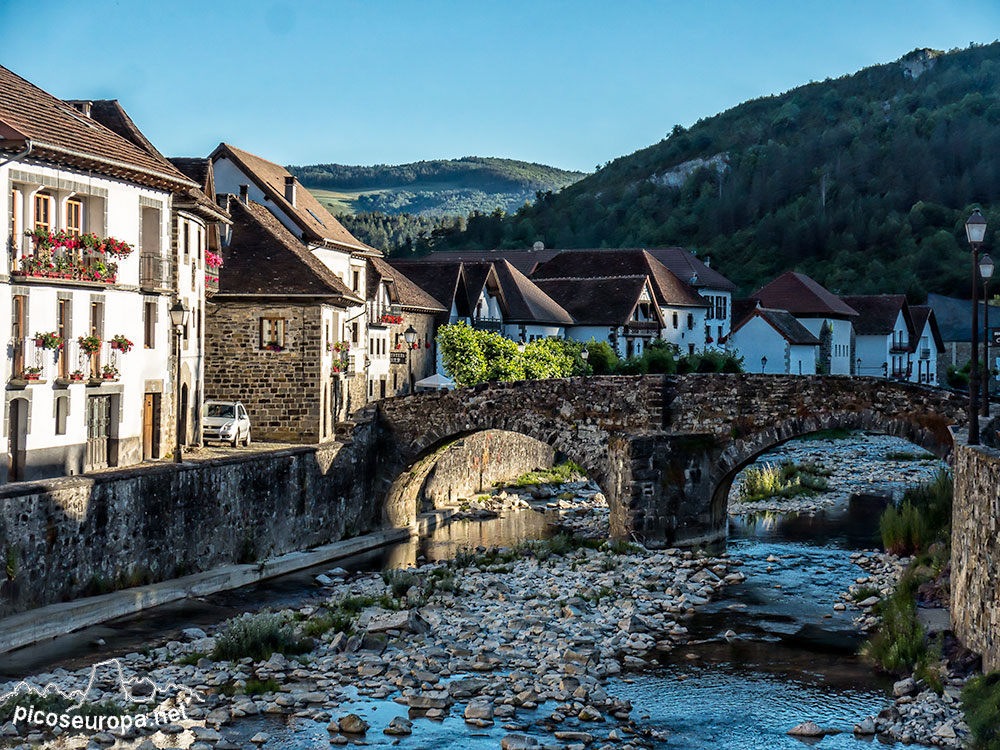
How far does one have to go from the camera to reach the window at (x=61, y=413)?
87.9 ft

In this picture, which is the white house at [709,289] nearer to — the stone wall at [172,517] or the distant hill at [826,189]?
the distant hill at [826,189]

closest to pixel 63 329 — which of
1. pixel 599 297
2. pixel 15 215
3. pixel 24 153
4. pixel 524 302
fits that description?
pixel 15 215

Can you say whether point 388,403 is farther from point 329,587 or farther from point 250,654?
point 250,654

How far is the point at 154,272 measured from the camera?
3008cm

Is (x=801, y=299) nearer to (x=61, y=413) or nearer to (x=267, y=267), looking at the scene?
(x=267, y=267)

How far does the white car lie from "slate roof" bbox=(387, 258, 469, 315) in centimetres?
2184

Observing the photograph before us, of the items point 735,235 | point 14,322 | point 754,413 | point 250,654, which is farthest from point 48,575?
point 735,235

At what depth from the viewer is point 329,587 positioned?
27.1 meters

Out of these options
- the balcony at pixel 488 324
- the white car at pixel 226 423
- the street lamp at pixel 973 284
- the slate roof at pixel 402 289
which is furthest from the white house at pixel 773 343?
the street lamp at pixel 973 284

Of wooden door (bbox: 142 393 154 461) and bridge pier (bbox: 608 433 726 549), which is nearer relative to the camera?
wooden door (bbox: 142 393 154 461)

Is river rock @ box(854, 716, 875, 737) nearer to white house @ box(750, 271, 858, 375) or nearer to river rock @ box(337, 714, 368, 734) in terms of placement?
river rock @ box(337, 714, 368, 734)

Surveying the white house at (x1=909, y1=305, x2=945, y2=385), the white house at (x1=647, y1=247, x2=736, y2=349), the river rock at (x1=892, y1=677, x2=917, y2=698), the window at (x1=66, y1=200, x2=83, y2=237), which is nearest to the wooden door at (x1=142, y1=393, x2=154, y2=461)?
the window at (x1=66, y1=200, x2=83, y2=237)

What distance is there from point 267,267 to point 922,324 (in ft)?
196

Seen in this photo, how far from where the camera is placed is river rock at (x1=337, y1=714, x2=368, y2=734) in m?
16.9
